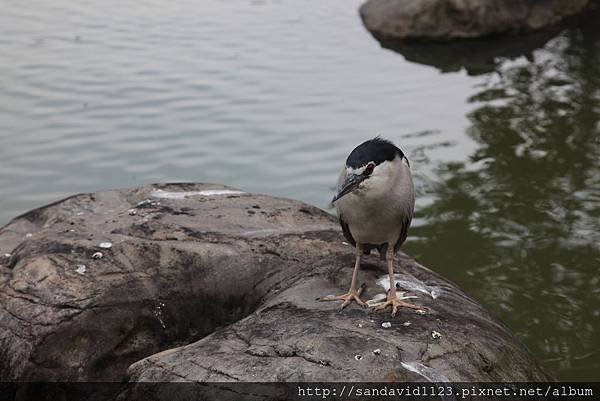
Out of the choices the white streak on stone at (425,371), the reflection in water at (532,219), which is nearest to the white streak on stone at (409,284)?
the white streak on stone at (425,371)

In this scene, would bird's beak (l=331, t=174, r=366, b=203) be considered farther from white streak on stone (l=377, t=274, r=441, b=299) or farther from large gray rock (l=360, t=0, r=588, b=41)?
large gray rock (l=360, t=0, r=588, b=41)

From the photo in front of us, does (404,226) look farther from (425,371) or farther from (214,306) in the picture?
(214,306)

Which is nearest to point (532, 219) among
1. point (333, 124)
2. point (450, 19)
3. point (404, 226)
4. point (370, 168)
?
point (333, 124)

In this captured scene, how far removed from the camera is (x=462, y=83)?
1141 cm

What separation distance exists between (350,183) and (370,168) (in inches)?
5.0

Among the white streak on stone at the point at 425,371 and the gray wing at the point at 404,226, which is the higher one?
the gray wing at the point at 404,226

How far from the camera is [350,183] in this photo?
4.13 metres

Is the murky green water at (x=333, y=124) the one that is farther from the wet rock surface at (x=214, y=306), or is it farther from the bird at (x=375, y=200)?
the bird at (x=375, y=200)

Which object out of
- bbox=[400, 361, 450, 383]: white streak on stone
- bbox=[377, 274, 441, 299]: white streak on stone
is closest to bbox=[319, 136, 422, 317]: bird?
bbox=[377, 274, 441, 299]: white streak on stone

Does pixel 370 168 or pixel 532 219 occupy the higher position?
pixel 370 168

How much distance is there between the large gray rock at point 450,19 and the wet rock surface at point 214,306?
7.92m

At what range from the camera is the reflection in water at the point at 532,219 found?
6.28 metres

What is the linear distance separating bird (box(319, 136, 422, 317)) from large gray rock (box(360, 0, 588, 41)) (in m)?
8.94

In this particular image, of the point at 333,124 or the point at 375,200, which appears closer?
the point at 375,200
